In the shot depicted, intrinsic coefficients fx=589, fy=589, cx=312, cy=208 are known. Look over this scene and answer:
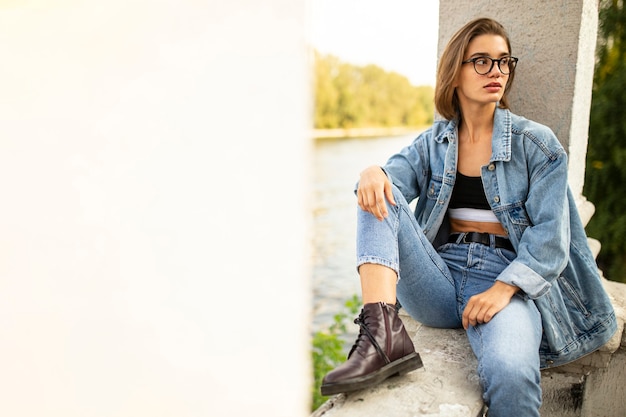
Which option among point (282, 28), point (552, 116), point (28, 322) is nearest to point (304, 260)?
point (282, 28)

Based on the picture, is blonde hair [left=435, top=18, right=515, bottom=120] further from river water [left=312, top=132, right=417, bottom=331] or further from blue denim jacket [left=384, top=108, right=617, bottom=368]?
river water [left=312, top=132, right=417, bottom=331]

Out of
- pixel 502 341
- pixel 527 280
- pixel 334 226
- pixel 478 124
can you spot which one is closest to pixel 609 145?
pixel 478 124

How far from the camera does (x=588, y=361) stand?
210 centimetres

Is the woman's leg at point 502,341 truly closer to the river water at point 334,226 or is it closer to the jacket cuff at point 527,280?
the jacket cuff at point 527,280

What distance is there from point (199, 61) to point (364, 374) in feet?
36.0

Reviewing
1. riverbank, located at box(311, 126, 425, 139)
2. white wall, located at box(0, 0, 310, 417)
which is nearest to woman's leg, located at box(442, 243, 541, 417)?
white wall, located at box(0, 0, 310, 417)

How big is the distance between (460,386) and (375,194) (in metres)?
0.62

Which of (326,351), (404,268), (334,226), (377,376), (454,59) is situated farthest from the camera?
(334,226)

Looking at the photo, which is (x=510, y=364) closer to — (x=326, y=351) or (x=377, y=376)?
(x=377, y=376)

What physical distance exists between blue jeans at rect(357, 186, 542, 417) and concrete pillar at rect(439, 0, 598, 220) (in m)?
0.82

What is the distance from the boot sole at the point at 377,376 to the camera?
1562 millimetres

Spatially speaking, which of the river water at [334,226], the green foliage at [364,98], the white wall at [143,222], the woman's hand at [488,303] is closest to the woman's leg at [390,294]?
the woman's hand at [488,303]

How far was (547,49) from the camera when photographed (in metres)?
2.48

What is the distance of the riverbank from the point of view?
38938 millimetres
